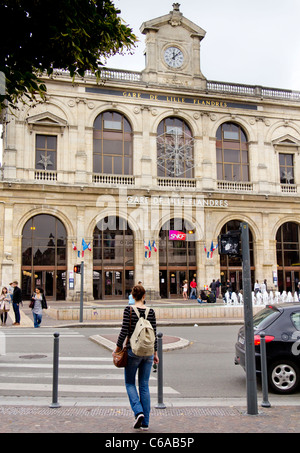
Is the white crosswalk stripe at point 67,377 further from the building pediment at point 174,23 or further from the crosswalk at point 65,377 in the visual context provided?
the building pediment at point 174,23

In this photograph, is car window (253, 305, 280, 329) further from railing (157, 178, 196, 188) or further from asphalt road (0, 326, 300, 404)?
railing (157, 178, 196, 188)

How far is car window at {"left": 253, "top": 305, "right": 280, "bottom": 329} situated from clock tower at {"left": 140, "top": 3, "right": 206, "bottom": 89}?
102 feet

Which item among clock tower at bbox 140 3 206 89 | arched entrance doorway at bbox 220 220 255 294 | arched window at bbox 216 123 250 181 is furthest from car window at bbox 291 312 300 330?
clock tower at bbox 140 3 206 89

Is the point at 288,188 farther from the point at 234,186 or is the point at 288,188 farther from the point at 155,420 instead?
the point at 155,420

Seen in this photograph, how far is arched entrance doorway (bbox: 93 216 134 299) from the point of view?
35.2 metres

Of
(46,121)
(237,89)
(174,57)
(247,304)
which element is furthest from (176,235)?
(247,304)

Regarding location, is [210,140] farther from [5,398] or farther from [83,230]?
[5,398]

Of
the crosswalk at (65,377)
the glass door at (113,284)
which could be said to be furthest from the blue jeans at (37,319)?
the glass door at (113,284)

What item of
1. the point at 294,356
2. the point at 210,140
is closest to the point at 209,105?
the point at 210,140

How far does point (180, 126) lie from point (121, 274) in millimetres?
13166

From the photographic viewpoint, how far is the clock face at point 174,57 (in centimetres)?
3903

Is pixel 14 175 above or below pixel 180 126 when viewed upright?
below

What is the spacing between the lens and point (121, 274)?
35656 millimetres

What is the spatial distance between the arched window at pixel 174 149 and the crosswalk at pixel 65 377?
26.0 meters
